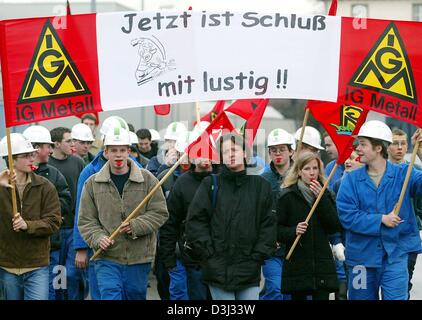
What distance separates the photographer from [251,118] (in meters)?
11.0

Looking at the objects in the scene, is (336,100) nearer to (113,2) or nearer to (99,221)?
(99,221)

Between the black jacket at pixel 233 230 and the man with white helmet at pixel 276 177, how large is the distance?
158 centimetres

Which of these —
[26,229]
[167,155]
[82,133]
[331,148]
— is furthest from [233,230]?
[82,133]

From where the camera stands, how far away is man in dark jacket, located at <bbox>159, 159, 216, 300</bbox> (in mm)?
10078

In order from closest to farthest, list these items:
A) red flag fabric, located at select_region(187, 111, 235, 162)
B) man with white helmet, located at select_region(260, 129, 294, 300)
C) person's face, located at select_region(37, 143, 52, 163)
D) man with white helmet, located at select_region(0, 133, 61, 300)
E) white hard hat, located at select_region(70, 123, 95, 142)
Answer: man with white helmet, located at select_region(0, 133, 61, 300)
red flag fabric, located at select_region(187, 111, 235, 162)
man with white helmet, located at select_region(260, 129, 294, 300)
person's face, located at select_region(37, 143, 52, 163)
white hard hat, located at select_region(70, 123, 95, 142)

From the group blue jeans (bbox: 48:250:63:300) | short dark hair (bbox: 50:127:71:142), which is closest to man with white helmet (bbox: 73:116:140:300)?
blue jeans (bbox: 48:250:63:300)

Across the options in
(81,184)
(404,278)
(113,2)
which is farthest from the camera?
(113,2)

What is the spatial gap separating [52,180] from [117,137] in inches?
61.2

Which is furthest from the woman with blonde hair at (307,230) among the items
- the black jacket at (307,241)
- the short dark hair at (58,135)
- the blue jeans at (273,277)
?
the short dark hair at (58,135)

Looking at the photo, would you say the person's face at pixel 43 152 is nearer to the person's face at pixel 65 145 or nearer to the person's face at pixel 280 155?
the person's face at pixel 65 145

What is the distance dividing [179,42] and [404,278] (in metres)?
2.98

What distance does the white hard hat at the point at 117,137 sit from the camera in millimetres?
9414

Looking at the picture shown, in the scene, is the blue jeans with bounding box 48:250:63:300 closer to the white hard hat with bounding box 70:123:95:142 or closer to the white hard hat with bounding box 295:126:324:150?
the white hard hat with bounding box 70:123:95:142

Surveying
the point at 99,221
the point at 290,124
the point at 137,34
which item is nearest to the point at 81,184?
the point at 99,221
